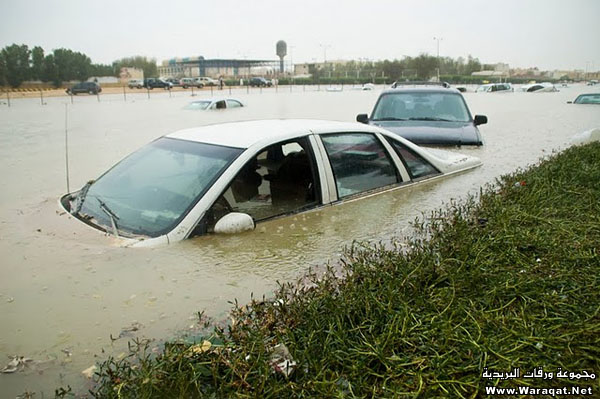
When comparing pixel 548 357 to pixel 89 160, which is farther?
pixel 89 160

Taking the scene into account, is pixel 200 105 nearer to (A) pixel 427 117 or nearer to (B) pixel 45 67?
(A) pixel 427 117

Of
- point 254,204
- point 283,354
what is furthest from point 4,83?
point 283,354

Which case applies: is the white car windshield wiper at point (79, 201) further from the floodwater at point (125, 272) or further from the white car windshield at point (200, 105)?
the white car windshield at point (200, 105)

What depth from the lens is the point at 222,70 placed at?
4909 inches

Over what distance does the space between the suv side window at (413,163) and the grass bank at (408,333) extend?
195 centimetres

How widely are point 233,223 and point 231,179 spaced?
350 mm

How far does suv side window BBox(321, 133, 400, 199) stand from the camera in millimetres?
5109

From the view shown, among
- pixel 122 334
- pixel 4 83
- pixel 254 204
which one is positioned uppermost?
pixel 4 83

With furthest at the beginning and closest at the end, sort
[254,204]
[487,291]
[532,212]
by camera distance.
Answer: [532,212] → [254,204] → [487,291]

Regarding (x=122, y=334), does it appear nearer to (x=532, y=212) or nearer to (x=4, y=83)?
(x=532, y=212)

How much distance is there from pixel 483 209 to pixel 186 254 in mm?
3015

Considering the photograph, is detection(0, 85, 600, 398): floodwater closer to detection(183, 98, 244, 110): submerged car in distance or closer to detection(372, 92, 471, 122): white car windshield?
detection(372, 92, 471, 122): white car windshield

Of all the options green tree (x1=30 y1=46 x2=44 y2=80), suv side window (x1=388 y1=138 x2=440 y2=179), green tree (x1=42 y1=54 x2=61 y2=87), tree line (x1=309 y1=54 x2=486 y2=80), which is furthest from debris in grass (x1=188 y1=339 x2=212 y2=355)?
tree line (x1=309 y1=54 x2=486 y2=80)

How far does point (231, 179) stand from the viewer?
4.23 m
